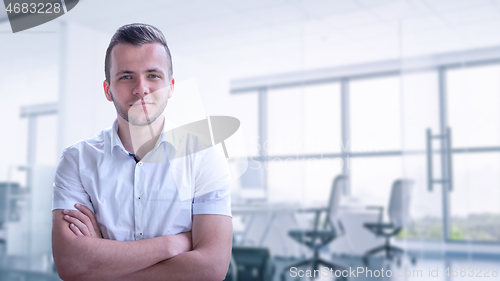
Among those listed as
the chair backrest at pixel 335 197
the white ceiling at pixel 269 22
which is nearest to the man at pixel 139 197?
the white ceiling at pixel 269 22

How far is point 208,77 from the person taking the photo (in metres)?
3.61

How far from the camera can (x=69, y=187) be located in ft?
4.07

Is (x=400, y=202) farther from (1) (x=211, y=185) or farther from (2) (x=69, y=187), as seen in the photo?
(2) (x=69, y=187)

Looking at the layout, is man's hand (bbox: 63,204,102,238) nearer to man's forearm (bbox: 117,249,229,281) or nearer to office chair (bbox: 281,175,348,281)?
man's forearm (bbox: 117,249,229,281)

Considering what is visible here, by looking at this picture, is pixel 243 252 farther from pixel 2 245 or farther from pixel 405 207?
pixel 2 245

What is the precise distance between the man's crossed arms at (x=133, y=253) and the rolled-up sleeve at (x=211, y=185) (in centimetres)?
3

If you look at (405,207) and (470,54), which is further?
(405,207)

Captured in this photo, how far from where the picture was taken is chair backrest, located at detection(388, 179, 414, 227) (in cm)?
376

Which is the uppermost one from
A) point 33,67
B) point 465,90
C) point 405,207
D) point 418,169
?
point 33,67

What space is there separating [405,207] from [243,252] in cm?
155

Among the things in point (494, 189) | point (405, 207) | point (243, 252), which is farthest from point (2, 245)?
point (494, 189)

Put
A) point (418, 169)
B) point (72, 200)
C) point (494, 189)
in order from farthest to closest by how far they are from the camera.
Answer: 1. point (418, 169)
2. point (494, 189)
3. point (72, 200)

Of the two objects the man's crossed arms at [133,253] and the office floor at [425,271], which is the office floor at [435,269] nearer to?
the office floor at [425,271]

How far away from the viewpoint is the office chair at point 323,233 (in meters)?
3.69
